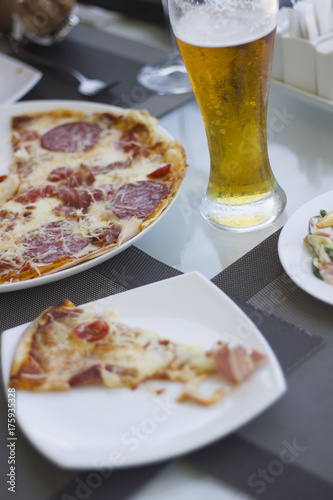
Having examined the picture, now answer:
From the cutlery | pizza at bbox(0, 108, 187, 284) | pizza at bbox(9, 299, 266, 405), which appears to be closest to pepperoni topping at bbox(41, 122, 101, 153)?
pizza at bbox(0, 108, 187, 284)

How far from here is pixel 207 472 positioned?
69cm

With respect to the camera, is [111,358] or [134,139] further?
[134,139]

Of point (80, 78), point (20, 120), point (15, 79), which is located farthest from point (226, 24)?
point (15, 79)

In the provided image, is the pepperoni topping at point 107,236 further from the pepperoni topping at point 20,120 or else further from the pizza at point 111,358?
the pepperoni topping at point 20,120

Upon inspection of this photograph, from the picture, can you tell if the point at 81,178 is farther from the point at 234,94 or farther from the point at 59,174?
the point at 234,94

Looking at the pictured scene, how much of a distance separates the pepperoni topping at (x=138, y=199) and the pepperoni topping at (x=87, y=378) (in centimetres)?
38

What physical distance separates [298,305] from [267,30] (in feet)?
1.32

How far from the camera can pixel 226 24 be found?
2.95ft

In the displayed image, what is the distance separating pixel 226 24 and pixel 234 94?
10 cm

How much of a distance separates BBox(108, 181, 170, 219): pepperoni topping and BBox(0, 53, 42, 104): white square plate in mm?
583

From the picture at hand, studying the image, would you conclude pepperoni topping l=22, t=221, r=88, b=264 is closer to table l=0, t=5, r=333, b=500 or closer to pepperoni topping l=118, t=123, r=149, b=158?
table l=0, t=5, r=333, b=500

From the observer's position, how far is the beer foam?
0.89 m

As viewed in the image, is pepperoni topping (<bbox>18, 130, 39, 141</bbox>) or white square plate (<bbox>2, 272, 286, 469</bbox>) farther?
pepperoni topping (<bbox>18, 130, 39, 141</bbox>)

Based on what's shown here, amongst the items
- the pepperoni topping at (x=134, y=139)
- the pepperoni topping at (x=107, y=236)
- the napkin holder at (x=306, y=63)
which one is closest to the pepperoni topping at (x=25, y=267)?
the pepperoni topping at (x=107, y=236)
